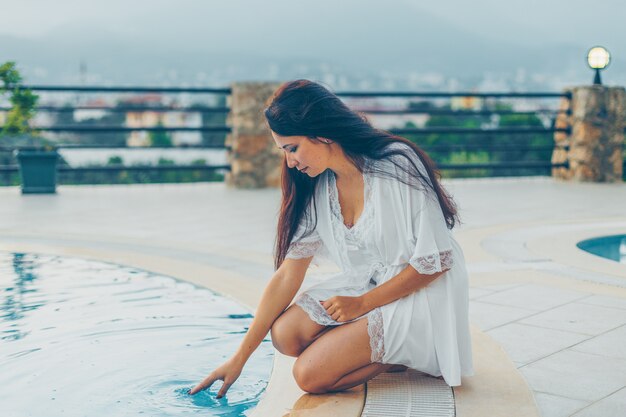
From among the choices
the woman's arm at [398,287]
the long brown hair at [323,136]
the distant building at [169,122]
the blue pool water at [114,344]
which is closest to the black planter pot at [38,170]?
the distant building at [169,122]

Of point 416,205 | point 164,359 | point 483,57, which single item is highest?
point 483,57

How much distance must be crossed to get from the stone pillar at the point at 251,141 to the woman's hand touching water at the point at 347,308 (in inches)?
283

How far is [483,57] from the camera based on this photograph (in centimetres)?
8338

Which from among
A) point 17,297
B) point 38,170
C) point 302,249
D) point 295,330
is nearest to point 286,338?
point 295,330

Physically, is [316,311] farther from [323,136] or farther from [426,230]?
[323,136]

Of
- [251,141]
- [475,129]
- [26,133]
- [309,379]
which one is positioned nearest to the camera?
[309,379]

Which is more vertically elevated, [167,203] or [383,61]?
[383,61]

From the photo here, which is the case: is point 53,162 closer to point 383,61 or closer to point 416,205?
point 416,205

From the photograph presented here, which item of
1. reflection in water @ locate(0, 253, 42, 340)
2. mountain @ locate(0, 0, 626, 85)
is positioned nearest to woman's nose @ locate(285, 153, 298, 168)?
reflection in water @ locate(0, 253, 42, 340)

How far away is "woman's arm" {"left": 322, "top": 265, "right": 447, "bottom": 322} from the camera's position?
8.09 ft

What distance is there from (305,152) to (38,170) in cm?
709

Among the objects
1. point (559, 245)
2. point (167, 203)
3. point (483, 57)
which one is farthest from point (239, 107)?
point (483, 57)

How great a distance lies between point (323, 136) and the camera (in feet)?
8.13

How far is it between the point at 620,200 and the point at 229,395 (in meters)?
6.68
